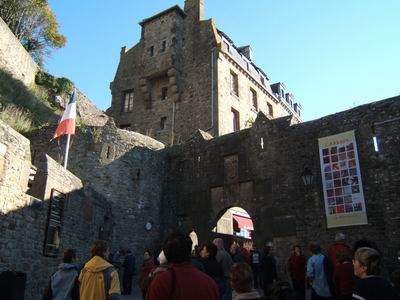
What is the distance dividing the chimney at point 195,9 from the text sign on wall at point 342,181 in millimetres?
14098

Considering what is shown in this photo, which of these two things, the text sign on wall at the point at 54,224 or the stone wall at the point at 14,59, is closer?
the text sign on wall at the point at 54,224

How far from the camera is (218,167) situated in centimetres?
1612

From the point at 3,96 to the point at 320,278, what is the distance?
16434 millimetres

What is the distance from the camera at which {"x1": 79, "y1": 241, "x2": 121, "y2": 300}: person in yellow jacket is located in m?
4.32

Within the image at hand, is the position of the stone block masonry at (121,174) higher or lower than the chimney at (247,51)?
lower

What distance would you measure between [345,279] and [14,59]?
65.2 ft

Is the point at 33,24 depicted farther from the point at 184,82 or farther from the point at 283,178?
the point at 283,178

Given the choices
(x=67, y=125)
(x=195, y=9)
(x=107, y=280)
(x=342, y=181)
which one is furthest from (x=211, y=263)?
(x=195, y=9)

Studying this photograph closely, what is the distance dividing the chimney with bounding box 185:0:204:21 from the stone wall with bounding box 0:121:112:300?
1614 cm

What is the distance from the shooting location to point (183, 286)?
2.66m

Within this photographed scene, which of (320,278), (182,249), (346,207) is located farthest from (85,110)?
(182,249)

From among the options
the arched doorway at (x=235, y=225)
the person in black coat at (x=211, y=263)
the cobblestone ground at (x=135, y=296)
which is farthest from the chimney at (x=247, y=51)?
the person in black coat at (x=211, y=263)

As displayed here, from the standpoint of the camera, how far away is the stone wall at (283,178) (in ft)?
39.3

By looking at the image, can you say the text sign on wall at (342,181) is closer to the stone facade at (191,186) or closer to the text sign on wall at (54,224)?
the stone facade at (191,186)
